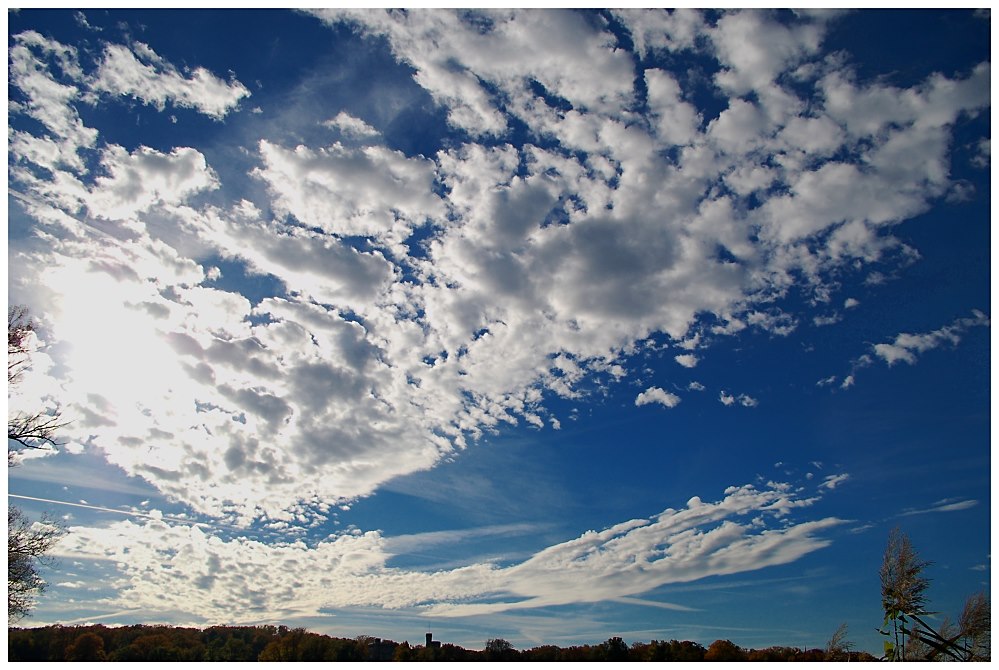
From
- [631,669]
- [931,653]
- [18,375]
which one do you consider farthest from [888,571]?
[18,375]

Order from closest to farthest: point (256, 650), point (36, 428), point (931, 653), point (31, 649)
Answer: point (931, 653)
point (31, 649)
point (36, 428)
point (256, 650)

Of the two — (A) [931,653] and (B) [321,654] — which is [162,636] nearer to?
(B) [321,654]

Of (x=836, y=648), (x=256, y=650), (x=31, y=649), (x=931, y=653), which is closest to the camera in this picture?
(x=931, y=653)

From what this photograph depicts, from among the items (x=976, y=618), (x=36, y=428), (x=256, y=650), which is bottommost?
(x=256, y=650)

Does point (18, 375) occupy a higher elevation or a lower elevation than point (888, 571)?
higher

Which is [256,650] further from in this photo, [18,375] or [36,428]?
[18,375]

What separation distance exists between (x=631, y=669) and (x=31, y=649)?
56.3ft

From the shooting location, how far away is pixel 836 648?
43.2ft

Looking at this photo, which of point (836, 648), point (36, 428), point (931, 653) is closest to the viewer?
point (931, 653)

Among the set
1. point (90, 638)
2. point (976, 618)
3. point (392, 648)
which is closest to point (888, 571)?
point (976, 618)

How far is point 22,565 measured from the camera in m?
20.2

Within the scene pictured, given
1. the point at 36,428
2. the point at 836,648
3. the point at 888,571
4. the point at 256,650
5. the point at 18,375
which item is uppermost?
the point at 18,375

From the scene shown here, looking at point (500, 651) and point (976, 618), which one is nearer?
point (976, 618)

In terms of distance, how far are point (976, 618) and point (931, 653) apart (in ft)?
5.92
